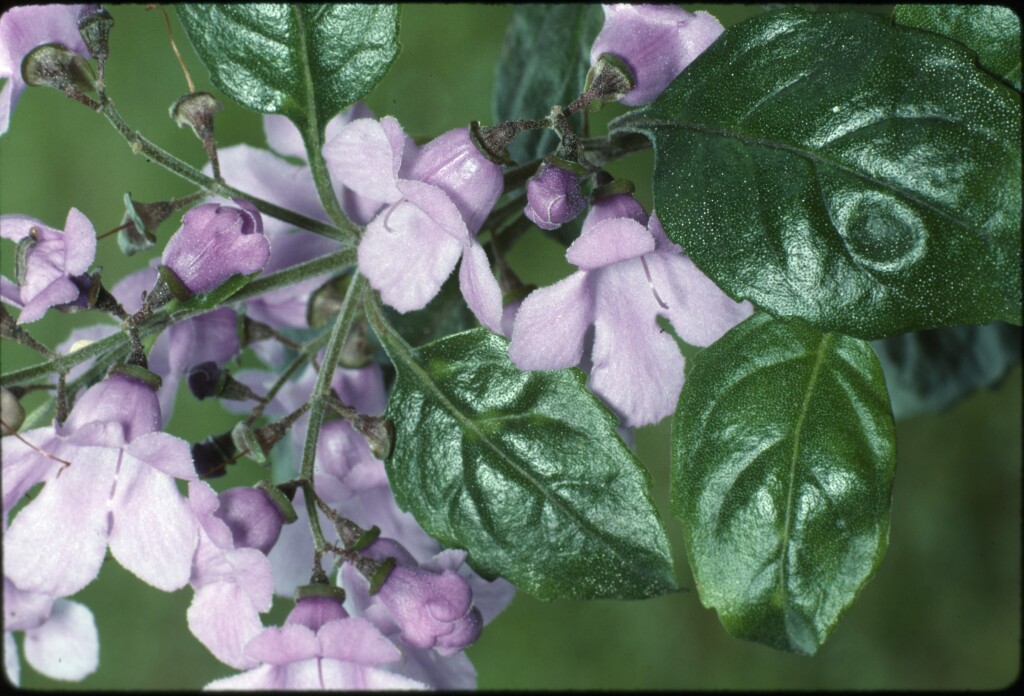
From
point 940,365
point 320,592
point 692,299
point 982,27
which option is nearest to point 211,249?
point 320,592

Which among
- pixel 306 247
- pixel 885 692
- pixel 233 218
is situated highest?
pixel 233 218

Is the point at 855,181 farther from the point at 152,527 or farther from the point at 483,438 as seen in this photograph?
the point at 152,527

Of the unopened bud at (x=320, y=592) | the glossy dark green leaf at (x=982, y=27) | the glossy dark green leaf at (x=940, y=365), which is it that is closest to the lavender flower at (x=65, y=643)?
the unopened bud at (x=320, y=592)

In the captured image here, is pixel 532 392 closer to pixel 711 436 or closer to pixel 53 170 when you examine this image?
pixel 711 436

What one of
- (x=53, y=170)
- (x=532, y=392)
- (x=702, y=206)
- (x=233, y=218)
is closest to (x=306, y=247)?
(x=233, y=218)

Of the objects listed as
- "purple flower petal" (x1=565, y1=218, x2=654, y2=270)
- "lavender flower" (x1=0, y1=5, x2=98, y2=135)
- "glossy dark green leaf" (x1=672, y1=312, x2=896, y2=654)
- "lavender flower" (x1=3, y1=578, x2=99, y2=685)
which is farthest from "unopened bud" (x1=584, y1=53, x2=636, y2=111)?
"lavender flower" (x1=3, y1=578, x2=99, y2=685)
